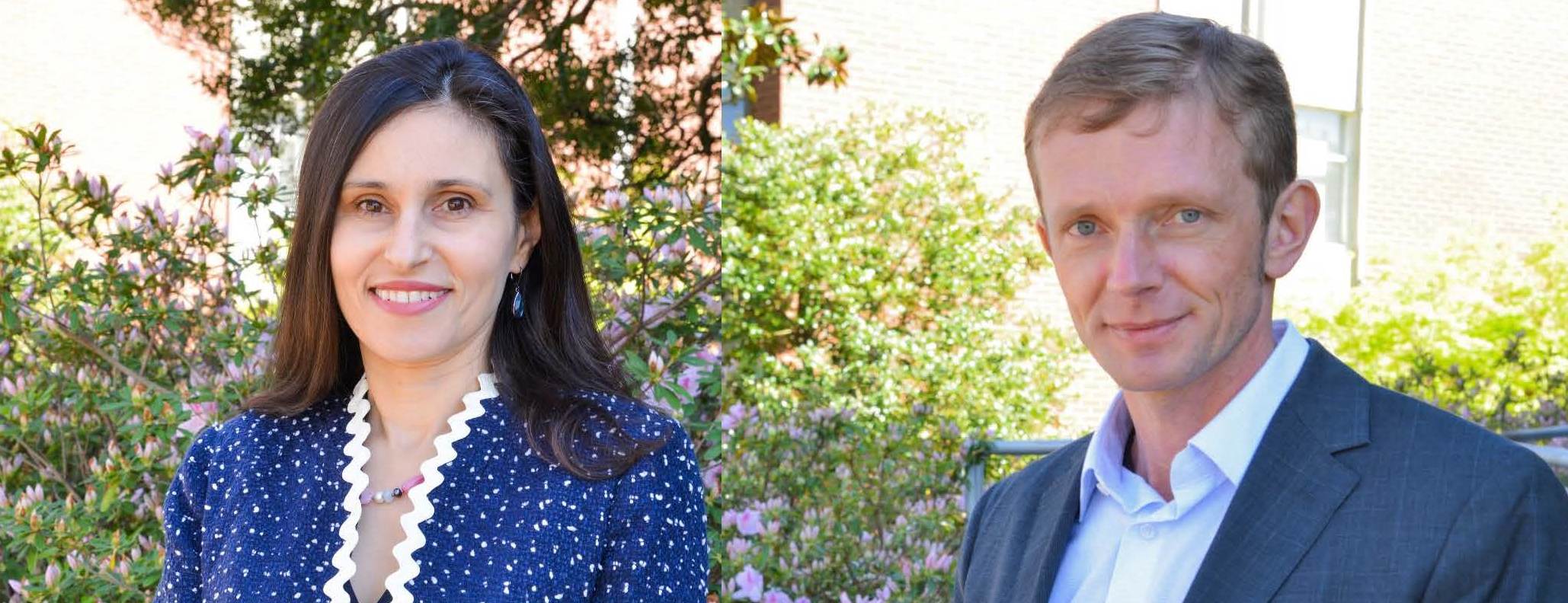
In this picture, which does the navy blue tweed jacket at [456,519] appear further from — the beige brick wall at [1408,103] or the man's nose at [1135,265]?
the beige brick wall at [1408,103]

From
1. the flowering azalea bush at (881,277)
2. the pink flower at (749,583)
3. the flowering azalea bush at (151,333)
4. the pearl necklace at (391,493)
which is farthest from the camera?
the flowering azalea bush at (881,277)

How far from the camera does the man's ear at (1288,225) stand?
65.4 inches

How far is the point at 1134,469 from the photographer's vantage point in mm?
1877

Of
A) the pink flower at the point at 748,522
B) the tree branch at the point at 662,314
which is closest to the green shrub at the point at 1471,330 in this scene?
the pink flower at the point at 748,522

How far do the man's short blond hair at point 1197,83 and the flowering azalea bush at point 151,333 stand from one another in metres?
1.55

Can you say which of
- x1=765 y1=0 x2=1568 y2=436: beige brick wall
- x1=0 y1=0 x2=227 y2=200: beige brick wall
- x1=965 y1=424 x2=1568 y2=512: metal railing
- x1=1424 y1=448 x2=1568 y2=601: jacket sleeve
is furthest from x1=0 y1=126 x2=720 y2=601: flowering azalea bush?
x1=765 y1=0 x2=1568 y2=436: beige brick wall

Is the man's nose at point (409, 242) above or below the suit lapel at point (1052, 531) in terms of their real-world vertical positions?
above

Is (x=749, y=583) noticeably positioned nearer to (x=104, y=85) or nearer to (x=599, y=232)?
(x=599, y=232)

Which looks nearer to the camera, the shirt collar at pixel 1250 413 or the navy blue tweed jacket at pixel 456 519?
the shirt collar at pixel 1250 413

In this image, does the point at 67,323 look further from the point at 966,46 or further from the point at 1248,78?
the point at 966,46

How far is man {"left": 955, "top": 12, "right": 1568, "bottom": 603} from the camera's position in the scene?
1.50m

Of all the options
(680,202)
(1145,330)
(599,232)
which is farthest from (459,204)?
(599,232)

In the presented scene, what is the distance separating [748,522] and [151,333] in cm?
163

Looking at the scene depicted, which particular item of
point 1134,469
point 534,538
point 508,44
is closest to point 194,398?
point 508,44
